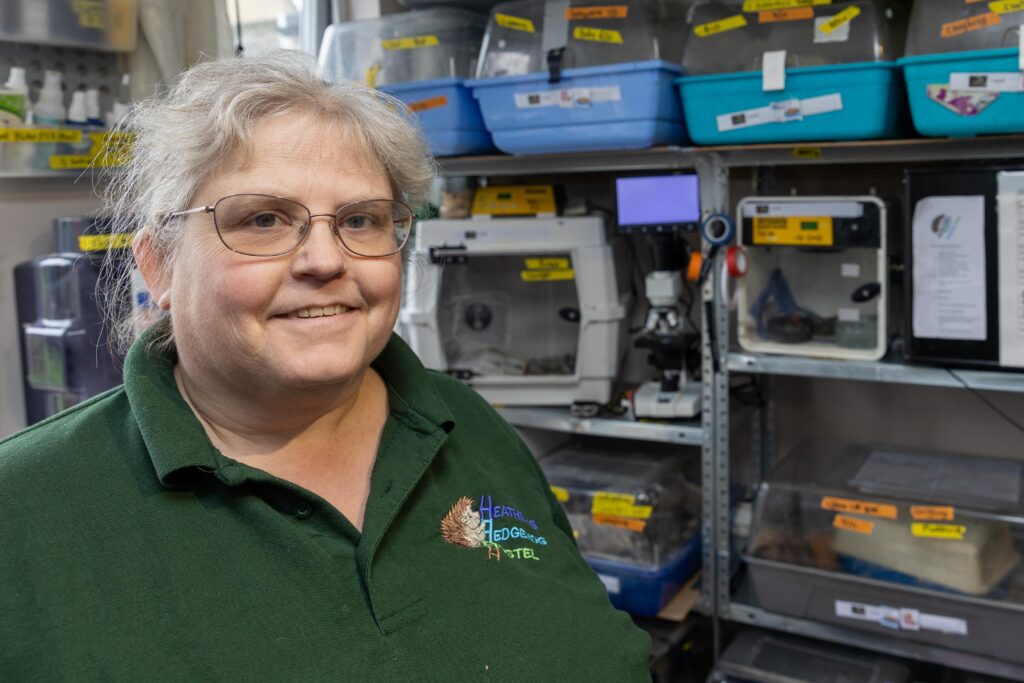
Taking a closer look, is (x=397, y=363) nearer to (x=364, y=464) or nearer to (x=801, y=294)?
(x=364, y=464)

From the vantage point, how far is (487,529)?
4.49ft

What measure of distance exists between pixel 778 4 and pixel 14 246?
1732 millimetres

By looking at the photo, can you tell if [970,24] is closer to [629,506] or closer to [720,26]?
[720,26]

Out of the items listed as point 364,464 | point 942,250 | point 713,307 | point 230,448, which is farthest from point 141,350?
point 942,250

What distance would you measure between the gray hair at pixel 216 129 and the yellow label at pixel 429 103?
101 centimetres

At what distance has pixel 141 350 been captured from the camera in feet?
4.27

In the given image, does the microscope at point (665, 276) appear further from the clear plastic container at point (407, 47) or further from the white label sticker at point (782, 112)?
the clear plastic container at point (407, 47)

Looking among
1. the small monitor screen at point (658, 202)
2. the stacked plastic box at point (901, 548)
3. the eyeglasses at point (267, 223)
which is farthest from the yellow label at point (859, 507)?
the eyeglasses at point (267, 223)

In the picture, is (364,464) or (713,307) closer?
(364,464)

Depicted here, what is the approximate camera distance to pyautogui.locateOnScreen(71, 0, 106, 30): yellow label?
216cm

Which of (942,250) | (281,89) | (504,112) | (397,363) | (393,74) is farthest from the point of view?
(393,74)

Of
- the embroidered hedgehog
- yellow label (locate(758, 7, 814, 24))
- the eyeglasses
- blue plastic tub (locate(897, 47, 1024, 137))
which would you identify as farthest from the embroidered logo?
yellow label (locate(758, 7, 814, 24))

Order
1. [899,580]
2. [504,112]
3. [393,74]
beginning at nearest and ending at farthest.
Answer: [899,580], [504,112], [393,74]

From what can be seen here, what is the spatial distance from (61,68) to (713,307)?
1.55 m
